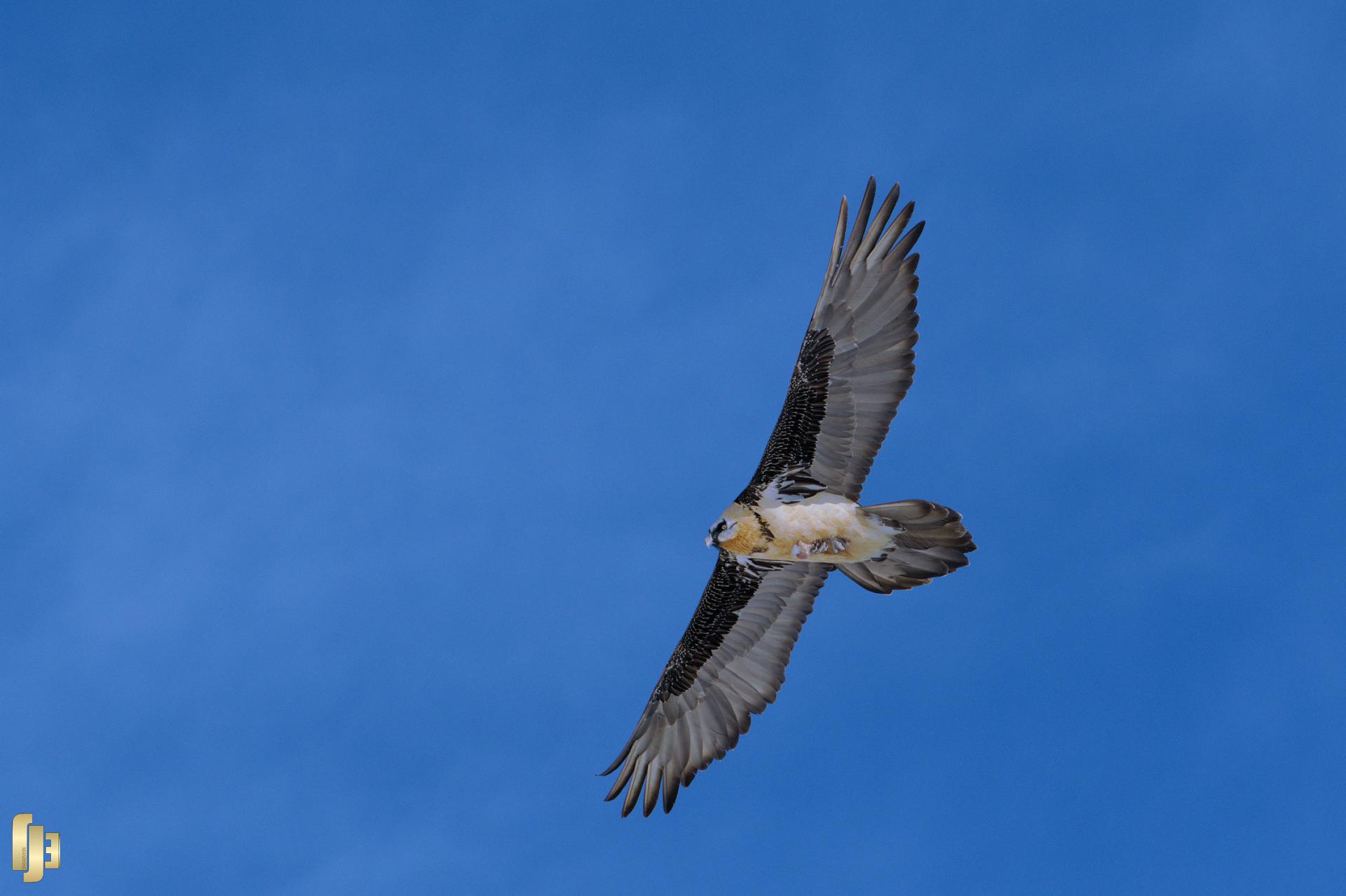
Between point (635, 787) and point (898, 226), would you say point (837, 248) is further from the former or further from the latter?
point (635, 787)

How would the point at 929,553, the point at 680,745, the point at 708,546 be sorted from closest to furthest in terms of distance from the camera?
1. the point at 929,553
2. the point at 708,546
3. the point at 680,745

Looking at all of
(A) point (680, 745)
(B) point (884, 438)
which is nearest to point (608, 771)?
(A) point (680, 745)

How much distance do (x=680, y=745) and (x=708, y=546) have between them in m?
3.38

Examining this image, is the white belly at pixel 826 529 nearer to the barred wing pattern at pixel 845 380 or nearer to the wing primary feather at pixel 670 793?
the barred wing pattern at pixel 845 380

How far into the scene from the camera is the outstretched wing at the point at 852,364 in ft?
59.7

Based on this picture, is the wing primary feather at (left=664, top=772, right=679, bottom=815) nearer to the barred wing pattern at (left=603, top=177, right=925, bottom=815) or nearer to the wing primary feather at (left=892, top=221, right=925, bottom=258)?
the barred wing pattern at (left=603, top=177, right=925, bottom=815)

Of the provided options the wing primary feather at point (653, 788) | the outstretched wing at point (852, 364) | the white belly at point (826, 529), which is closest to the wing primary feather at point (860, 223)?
the outstretched wing at point (852, 364)

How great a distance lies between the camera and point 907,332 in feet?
59.5

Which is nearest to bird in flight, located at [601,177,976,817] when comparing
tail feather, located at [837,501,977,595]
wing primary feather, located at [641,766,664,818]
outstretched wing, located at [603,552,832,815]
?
tail feather, located at [837,501,977,595]

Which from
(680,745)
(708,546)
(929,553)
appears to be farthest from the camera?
(680,745)

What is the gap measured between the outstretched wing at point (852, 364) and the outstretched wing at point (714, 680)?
2.03 metres

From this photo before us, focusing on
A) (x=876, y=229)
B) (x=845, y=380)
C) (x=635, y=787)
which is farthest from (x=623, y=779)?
(x=876, y=229)

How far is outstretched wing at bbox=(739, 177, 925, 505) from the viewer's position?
18.2 metres

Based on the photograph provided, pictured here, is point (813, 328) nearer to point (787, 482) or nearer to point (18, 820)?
point (787, 482)
